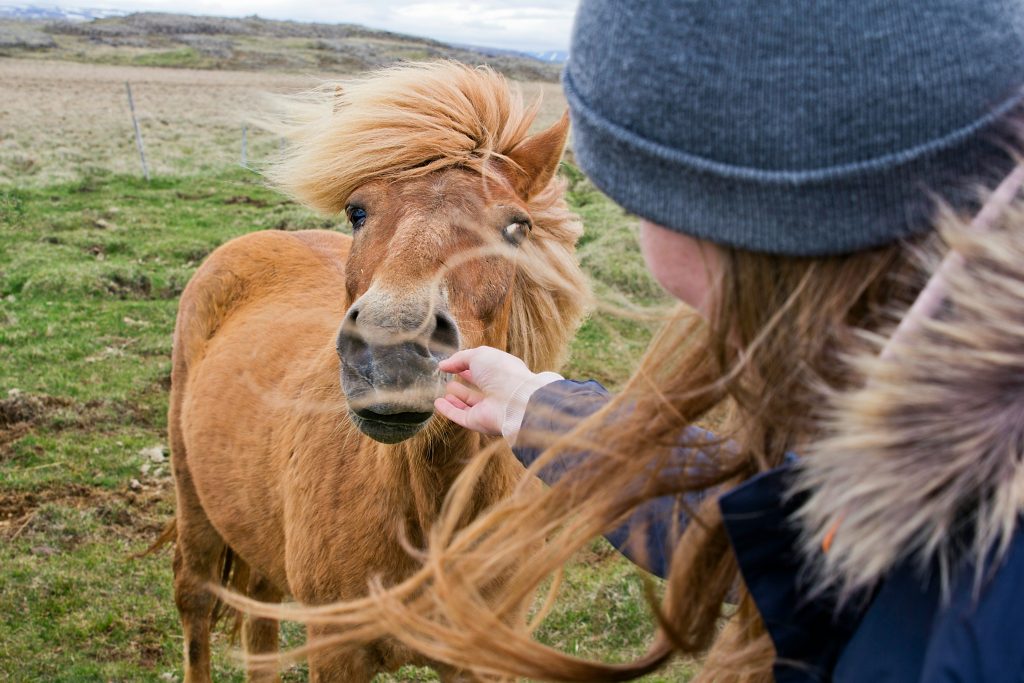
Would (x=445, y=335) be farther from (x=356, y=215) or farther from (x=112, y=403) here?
(x=112, y=403)

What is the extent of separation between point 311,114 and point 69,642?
2824mm

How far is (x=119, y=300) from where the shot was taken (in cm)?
848

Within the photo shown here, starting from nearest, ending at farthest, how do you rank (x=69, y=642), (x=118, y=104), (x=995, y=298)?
1. (x=995, y=298)
2. (x=69, y=642)
3. (x=118, y=104)

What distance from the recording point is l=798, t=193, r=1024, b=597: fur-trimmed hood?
0.81 meters

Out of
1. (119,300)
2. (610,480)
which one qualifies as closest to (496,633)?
(610,480)

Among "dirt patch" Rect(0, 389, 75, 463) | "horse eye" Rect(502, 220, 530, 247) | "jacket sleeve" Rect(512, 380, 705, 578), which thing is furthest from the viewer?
"dirt patch" Rect(0, 389, 75, 463)

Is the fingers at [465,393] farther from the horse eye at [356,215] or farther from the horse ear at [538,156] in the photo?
the horse ear at [538,156]

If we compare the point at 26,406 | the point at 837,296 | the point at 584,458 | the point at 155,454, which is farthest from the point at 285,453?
the point at 26,406

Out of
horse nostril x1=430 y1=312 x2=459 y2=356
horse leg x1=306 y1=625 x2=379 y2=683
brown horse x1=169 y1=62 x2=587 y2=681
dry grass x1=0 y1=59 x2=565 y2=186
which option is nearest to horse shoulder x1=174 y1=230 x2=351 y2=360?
brown horse x1=169 y1=62 x2=587 y2=681

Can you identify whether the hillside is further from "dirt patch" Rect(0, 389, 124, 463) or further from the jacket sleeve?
the jacket sleeve

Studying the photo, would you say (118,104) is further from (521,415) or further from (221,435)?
(521,415)

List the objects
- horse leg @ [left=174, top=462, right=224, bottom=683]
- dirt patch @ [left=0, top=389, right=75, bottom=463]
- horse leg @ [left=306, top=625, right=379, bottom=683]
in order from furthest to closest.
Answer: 1. dirt patch @ [left=0, top=389, right=75, bottom=463]
2. horse leg @ [left=174, top=462, right=224, bottom=683]
3. horse leg @ [left=306, top=625, right=379, bottom=683]

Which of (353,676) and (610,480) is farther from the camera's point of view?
(353,676)

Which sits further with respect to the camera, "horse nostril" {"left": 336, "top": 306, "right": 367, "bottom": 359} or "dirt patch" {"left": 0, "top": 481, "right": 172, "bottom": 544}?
"dirt patch" {"left": 0, "top": 481, "right": 172, "bottom": 544}
